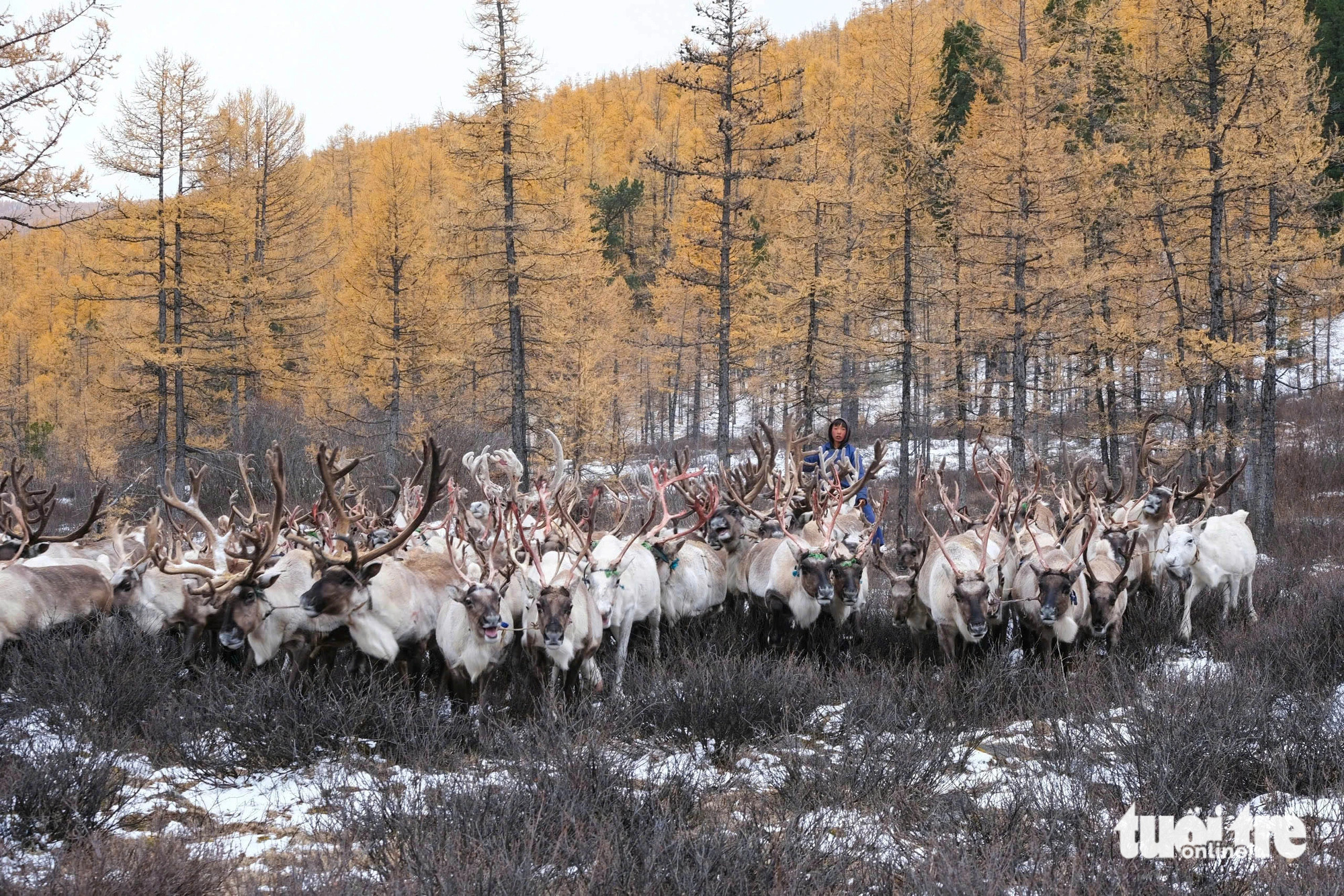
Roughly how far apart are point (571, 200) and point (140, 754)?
82.6 ft

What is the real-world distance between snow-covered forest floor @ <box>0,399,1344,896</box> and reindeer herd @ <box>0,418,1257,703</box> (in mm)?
323

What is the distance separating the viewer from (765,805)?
4.86 m

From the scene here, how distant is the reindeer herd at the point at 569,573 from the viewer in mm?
6293

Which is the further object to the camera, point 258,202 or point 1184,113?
point 258,202

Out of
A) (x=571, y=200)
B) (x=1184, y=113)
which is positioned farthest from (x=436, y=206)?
(x=1184, y=113)

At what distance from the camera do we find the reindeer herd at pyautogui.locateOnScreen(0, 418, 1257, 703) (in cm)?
629

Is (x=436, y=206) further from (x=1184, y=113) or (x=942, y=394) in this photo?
(x=1184, y=113)

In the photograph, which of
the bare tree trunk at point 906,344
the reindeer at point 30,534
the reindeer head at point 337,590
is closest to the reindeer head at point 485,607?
the reindeer head at point 337,590

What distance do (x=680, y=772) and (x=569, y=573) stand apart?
1.83 m

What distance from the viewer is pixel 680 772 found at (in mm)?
5051

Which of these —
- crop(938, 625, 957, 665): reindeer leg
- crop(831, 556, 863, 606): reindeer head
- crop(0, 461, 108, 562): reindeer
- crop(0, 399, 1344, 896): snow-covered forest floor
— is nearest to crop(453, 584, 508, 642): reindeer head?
crop(0, 399, 1344, 896): snow-covered forest floor

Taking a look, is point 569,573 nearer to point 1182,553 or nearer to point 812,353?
point 1182,553

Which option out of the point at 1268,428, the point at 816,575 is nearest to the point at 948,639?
the point at 816,575

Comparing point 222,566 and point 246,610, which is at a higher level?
point 222,566
